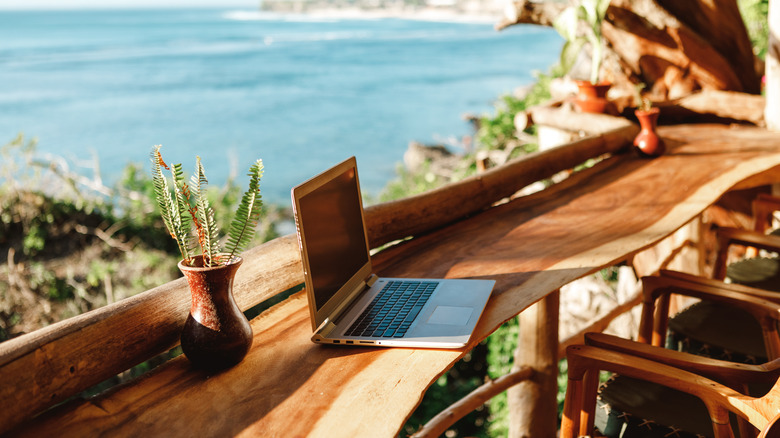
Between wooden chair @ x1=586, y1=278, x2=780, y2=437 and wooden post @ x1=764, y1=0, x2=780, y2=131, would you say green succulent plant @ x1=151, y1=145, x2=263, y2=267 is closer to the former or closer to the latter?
wooden chair @ x1=586, y1=278, x2=780, y2=437

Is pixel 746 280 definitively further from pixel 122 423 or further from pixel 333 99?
pixel 333 99

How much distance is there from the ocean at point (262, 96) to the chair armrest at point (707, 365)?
5.98 m

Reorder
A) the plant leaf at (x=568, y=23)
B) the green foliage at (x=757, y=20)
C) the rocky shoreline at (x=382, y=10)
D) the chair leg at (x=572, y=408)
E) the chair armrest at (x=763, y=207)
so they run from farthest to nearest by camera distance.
A: 1. the rocky shoreline at (x=382, y=10)
2. the green foliage at (x=757, y=20)
3. the plant leaf at (x=568, y=23)
4. the chair armrest at (x=763, y=207)
5. the chair leg at (x=572, y=408)

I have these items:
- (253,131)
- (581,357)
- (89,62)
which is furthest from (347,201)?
(89,62)

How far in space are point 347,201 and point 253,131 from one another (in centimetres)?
1971

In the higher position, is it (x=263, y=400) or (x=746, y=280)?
(x=263, y=400)

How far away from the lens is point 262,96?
1028 inches

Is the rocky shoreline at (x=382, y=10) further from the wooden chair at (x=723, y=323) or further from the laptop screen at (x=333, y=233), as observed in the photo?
the laptop screen at (x=333, y=233)

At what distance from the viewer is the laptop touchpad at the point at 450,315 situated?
1.36 m

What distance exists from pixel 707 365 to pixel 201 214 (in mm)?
1090

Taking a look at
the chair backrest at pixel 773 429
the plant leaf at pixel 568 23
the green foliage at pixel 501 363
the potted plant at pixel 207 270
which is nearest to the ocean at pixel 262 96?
the green foliage at pixel 501 363

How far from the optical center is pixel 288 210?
34.8ft

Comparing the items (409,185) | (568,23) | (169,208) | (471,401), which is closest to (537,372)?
(471,401)

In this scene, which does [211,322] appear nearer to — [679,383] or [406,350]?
[406,350]
